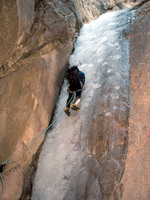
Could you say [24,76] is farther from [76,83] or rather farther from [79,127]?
[79,127]

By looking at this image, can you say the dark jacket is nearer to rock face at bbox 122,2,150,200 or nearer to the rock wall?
the rock wall

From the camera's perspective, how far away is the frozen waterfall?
223cm

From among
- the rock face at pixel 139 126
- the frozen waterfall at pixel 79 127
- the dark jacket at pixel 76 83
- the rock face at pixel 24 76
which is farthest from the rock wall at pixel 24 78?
the rock face at pixel 139 126

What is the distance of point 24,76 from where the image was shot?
8.57 ft

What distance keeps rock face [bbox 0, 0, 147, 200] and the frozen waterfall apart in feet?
1.03

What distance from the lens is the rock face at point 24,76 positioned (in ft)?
7.59

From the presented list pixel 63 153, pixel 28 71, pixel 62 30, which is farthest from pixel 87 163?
pixel 62 30

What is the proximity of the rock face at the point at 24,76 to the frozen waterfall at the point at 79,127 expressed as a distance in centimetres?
31

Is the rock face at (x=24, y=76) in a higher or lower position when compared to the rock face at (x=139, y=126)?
higher

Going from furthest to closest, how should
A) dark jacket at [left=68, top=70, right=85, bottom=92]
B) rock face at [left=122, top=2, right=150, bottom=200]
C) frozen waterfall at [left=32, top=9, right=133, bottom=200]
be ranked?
dark jacket at [left=68, top=70, right=85, bottom=92] < frozen waterfall at [left=32, top=9, right=133, bottom=200] < rock face at [left=122, top=2, right=150, bottom=200]

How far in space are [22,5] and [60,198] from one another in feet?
11.5

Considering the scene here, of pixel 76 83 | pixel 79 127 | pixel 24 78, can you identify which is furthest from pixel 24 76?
pixel 79 127

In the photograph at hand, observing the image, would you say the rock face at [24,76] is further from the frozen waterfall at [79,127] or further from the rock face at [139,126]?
the rock face at [139,126]

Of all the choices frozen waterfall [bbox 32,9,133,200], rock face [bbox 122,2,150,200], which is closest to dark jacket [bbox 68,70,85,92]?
frozen waterfall [bbox 32,9,133,200]
